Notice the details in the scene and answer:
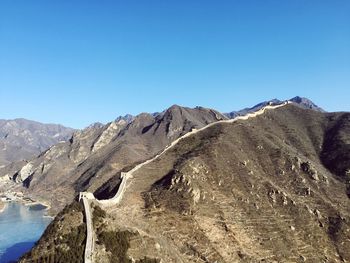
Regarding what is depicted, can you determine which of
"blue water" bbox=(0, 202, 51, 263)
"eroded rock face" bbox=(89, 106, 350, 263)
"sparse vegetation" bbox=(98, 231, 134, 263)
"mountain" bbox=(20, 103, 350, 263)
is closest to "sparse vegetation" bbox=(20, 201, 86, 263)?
"mountain" bbox=(20, 103, 350, 263)

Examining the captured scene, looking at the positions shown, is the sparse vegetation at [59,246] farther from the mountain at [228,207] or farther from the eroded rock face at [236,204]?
the eroded rock face at [236,204]

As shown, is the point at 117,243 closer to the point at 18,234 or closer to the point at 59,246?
the point at 59,246

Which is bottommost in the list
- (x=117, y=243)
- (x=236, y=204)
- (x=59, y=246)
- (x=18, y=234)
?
(x=59, y=246)

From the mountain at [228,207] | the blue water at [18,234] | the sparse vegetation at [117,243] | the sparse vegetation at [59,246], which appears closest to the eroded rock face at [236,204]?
the mountain at [228,207]

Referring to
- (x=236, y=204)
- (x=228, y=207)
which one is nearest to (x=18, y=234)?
(x=236, y=204)

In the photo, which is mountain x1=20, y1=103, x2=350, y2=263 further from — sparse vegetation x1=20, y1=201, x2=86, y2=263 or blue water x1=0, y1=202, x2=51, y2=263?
blue water x1=0, y1=202, x2=51, y2=263

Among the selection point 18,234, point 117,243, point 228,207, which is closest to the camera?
point 117,243
